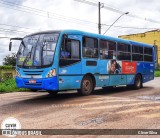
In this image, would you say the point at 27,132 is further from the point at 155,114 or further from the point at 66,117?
the point at 155,114

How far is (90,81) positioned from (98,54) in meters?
1.37

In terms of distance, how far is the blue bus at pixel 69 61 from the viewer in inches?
485

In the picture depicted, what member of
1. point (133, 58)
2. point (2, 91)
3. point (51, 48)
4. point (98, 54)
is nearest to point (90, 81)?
point (98, 54)

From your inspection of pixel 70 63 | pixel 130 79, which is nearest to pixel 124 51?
pixel 130 79

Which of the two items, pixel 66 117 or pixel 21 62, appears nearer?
pixel 66 117

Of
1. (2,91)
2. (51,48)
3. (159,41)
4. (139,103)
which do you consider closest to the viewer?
(139,103)

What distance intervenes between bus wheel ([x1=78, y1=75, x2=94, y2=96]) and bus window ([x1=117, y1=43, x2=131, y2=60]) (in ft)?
9.87

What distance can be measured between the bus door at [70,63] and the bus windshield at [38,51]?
418 millimetres

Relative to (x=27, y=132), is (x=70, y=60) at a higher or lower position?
higher

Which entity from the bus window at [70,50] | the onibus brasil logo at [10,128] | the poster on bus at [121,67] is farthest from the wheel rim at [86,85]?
the onibus brasil logo at [10,128]

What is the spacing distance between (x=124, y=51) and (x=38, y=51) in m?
6.37

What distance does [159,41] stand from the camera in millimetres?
62312

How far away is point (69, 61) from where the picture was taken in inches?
514

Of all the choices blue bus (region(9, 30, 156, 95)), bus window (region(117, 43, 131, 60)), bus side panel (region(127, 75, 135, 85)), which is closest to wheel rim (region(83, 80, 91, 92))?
blue bus (region(9, 30, 156, 95))
